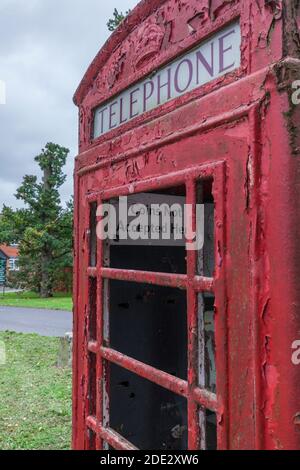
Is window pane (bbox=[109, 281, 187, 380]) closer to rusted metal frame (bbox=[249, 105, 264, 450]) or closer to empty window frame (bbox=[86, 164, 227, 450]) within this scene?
empty window frame (bbox=[86, 164, 227, 450])

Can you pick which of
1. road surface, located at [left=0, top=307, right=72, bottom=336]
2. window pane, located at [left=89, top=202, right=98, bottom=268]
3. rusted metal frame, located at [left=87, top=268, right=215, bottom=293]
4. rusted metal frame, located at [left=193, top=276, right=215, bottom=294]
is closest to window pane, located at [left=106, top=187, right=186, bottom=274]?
window pane, located at [left=89, top=202, right=98, bottom=268]

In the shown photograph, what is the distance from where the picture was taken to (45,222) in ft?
75.4

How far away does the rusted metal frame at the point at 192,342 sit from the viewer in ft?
3.37

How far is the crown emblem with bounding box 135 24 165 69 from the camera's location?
123cm

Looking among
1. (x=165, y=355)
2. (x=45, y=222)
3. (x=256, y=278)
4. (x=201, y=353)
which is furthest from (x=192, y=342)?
(x=45, y=222)

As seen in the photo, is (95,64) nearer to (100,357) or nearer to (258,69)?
(258,69)

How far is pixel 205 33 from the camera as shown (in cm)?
104

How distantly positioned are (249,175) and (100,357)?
889mm

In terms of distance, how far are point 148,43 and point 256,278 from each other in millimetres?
816

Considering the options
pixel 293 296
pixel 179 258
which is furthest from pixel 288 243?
pixel 179 258

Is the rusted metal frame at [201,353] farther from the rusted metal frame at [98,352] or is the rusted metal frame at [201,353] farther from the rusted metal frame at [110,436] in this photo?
the rusted metal frame at [98,352]

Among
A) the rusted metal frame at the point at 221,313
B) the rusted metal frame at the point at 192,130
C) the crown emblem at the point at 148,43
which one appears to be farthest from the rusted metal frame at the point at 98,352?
A: the rusted metal frame at the point at 221,313

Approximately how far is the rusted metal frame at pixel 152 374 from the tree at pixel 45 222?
21267 millimetres

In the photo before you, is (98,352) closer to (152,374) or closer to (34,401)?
(152,374)
